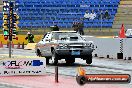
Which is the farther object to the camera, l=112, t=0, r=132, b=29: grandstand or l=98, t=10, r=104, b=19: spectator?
l=98, t=10, r=104, b=19: spectator

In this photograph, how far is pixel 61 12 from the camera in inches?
2395

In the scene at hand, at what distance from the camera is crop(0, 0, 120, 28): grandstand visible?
5847cm

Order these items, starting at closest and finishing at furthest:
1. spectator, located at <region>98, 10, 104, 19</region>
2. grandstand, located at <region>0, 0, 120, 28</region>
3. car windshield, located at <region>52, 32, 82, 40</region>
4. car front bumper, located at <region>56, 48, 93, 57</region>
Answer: car front bumper, located at <region>56, 48, 93, 57</region> < car windshield, located at <region>52, 32, 82, 40</region> < spectator, located at <region>98, 10, 104, 19</region> < grandstand, located at <region>0, 0, 120, 28</region>

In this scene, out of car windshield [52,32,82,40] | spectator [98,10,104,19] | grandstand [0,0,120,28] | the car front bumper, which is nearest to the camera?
the car front bumper

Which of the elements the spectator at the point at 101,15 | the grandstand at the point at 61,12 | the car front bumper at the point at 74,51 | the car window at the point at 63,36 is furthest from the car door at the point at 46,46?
the spectator at the point at 101,15

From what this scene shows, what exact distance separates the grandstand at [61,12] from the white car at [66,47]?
32.4 m

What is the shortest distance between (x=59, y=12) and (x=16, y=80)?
44.0 metres

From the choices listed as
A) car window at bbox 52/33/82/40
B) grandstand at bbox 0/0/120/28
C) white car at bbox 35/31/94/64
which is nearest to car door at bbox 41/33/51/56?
white car at bbox 35/31/94/64

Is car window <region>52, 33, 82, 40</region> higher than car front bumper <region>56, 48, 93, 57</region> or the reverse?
higher

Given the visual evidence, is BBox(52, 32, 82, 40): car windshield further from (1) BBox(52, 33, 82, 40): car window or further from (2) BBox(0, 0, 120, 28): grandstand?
(2) BBox(0, 0, 120, 28): grandstand

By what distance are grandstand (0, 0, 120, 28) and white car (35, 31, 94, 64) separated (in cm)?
3238

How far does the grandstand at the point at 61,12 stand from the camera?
2302 inches

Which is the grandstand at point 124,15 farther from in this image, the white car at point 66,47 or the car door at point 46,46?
the white car at point 66,47

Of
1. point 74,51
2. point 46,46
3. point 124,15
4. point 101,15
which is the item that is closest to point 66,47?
point 74,51
